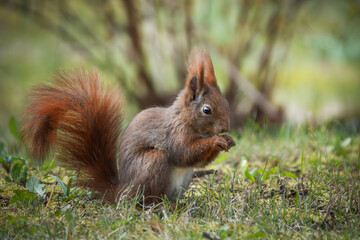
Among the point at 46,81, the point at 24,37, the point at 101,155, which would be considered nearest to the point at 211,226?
the point at 101,155

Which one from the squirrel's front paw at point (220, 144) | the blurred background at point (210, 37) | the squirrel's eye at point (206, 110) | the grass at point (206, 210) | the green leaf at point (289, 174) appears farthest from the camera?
the blurred background at point (210, 37)

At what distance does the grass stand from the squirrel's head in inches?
11.7

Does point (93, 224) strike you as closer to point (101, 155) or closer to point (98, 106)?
point (101, 155)

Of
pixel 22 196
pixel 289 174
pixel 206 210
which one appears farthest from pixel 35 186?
pixel 289 174

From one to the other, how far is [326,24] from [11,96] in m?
4.82

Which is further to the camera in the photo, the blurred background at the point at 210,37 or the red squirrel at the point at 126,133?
the blurred background at the point at 210,37

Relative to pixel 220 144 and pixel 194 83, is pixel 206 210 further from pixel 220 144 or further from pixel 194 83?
pixel 194 83

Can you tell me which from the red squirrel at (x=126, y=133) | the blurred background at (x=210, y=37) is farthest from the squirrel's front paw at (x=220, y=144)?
the blurred background at (x=210, y=37)

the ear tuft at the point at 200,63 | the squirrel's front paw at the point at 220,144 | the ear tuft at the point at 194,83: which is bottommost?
the squirrel's front paw at the point at 220,144

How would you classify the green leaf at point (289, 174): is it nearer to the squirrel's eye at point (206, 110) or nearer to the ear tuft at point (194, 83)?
the squirrel's eye at point (206, 110)

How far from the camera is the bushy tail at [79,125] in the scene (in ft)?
6.66

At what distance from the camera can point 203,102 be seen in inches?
82.4

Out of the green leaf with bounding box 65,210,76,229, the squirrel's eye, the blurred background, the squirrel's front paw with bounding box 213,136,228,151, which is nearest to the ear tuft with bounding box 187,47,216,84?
the squirrel's eye

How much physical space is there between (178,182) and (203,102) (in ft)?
1.34
